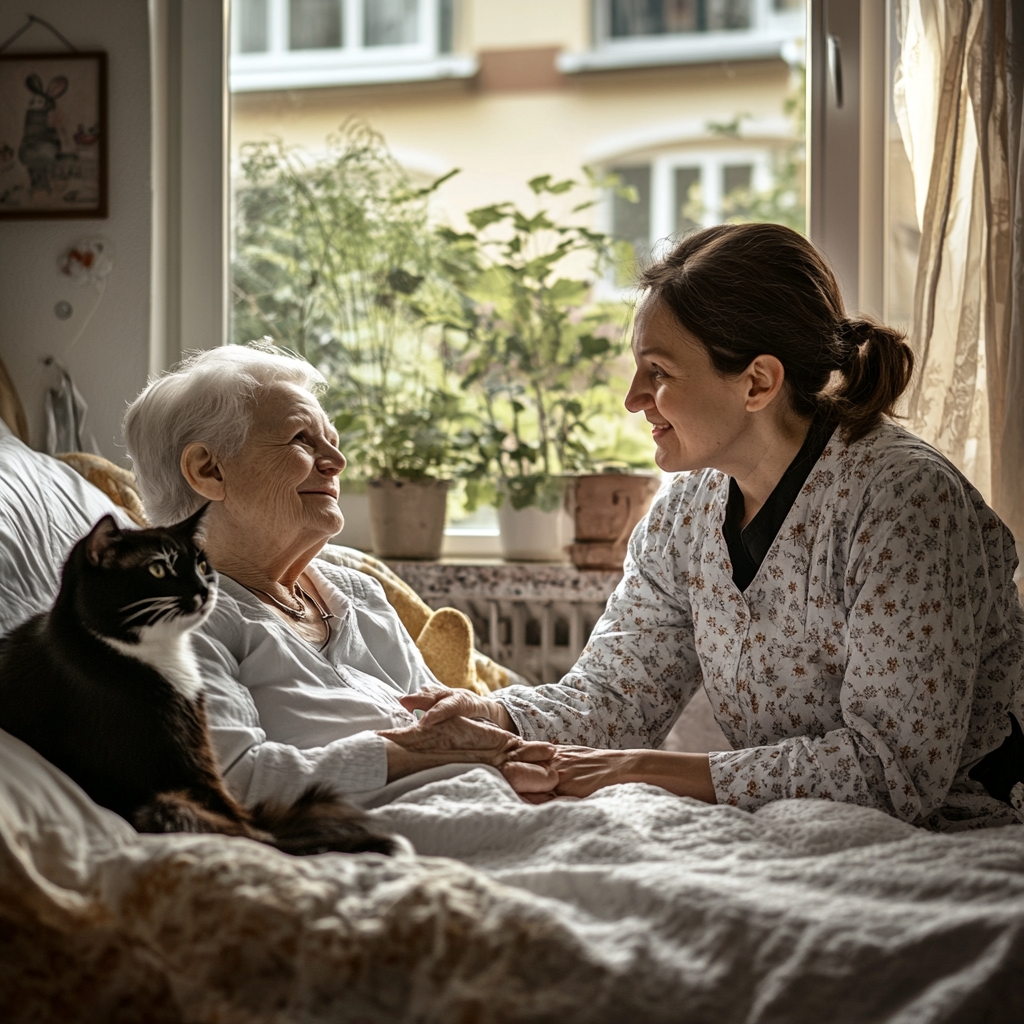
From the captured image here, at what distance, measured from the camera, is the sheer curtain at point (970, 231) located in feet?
6.41

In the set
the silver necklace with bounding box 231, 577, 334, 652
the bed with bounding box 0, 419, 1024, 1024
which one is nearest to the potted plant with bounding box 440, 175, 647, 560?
the silver necklace with bounding box 231, 577, 334, 652

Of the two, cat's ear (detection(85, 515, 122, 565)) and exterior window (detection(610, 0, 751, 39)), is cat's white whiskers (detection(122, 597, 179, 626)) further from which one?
exterior window (detection(610, 0, 751, 39))

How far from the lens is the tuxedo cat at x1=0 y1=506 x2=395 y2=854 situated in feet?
3.24

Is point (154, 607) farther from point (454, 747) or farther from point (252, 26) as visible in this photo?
point (252, 26)

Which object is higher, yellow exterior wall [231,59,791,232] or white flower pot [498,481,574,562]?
yellow exterior wall [231,59,791,232]

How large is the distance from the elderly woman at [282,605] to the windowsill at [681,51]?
1607 millimetres

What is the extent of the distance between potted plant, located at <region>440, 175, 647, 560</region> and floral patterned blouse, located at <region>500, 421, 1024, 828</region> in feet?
2.72

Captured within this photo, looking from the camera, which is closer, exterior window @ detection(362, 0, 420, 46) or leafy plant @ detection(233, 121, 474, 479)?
leafy plant @ detection(233, 121, 474, 479)

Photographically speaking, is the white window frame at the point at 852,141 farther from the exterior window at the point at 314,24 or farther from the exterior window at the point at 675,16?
the exterior window at the point at 314,24

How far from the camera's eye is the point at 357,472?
264 centimetres

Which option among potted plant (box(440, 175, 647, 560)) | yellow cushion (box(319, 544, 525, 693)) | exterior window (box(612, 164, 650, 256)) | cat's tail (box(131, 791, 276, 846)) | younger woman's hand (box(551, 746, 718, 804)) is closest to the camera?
cat's tail (box(131, 791, 276, 846))

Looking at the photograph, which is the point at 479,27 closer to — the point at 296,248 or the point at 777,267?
the point at 296,248

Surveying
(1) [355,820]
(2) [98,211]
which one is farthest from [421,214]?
(1) [355,820]

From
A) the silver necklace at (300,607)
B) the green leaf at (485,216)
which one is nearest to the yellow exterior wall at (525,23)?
the green leaf at (485,216)
